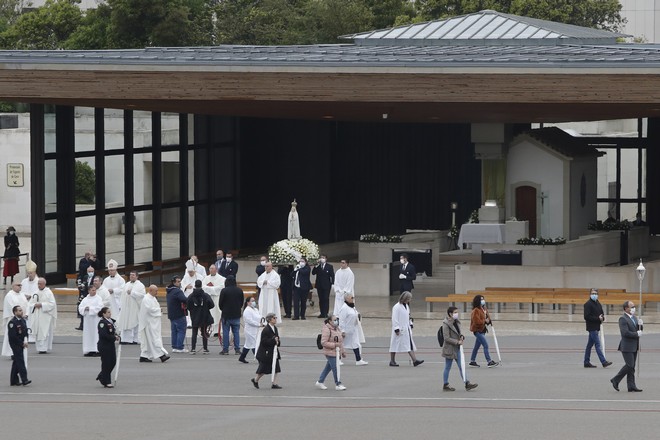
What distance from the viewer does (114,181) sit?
42.3m

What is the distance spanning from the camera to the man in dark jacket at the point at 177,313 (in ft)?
93.0

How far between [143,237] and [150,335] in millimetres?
15797

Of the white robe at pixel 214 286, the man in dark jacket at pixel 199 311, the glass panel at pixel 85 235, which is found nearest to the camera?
the man in dark jacket at pixel 199 311

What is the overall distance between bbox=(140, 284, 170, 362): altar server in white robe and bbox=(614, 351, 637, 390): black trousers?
8.06 m

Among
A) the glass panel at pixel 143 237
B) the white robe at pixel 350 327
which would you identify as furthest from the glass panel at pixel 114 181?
the white robe at pixel 350 327

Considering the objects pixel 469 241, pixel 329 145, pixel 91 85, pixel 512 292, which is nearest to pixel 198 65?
pixel 91 85

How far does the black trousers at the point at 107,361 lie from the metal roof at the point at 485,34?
21.8m

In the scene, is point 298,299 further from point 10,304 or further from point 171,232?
point 171,232

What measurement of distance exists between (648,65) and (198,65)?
9553mm

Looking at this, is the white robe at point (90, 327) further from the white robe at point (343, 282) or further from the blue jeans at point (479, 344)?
the blue jeans at point (479, 344)

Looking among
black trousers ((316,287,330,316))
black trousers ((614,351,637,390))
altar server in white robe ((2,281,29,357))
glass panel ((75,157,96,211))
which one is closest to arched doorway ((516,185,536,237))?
glass panel ((75,157,96,211))

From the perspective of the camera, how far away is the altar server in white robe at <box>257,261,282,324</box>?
1243 inches

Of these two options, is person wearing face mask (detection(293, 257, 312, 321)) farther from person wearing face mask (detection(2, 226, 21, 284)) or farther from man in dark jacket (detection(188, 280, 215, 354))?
person wearing face mask (detection(2, 226, 21, 284))

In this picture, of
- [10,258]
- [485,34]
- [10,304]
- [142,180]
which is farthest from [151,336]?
[485,34]
